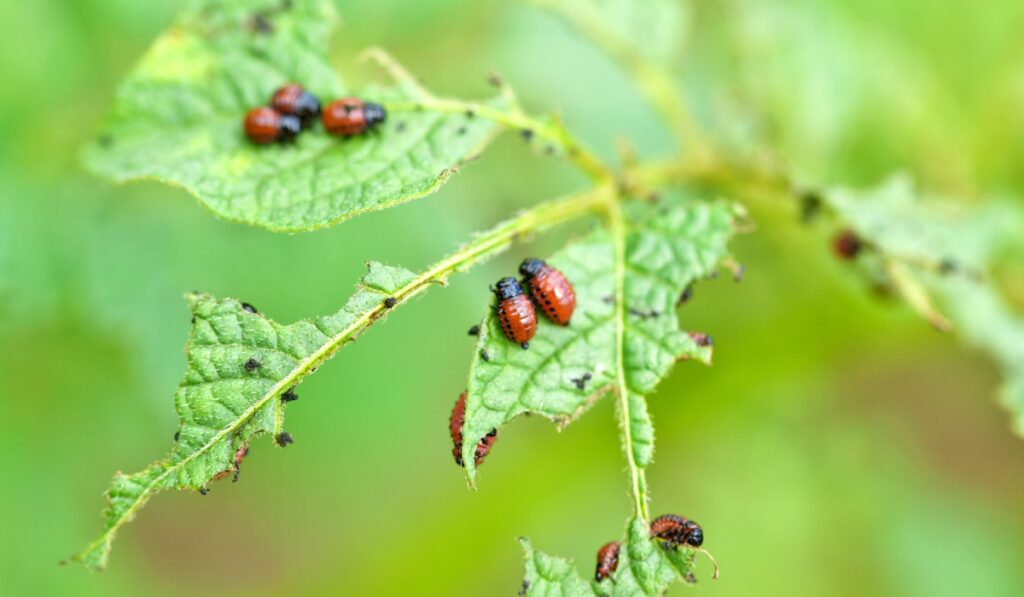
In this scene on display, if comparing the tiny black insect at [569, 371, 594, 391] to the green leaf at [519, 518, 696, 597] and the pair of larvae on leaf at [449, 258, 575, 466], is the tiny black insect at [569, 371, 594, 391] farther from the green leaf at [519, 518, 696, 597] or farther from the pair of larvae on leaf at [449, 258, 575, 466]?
the green leaf at [519, 518, 696, 597]

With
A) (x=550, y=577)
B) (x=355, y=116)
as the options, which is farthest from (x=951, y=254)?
(x=355, y=116)

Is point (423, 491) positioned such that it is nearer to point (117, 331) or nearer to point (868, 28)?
point (117, 331)

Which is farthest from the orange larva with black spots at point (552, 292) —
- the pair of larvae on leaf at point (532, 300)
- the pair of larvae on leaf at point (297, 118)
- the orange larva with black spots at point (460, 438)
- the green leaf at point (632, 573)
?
A: the pair of larvae on leaf at point (297, 118)

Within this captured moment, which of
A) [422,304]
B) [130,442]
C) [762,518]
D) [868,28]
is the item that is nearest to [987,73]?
[868,28]

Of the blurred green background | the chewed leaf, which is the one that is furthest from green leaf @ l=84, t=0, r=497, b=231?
the blurred green background

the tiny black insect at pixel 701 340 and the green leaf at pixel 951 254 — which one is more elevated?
the green leaf at pixel 951 254

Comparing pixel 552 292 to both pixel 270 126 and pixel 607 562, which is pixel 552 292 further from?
pixel 270 126

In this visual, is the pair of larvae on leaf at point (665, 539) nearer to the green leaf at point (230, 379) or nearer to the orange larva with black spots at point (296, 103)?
the green leaf at point (230, 379)
